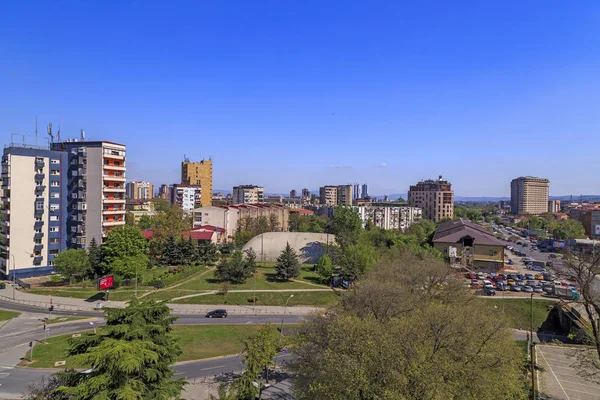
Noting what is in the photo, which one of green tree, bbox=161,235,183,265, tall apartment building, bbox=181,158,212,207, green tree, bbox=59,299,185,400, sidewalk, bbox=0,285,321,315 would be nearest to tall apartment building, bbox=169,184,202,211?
tall apartment building, bbox=181,158,212,207

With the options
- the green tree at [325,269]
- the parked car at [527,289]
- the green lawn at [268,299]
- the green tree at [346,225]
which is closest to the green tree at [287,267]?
the green tree at [325,269]

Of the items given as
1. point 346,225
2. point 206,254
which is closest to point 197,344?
point 206,254

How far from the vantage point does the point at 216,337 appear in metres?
38.1

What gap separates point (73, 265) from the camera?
178ft

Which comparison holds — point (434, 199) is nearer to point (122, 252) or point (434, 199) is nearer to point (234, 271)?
point (234, 271)

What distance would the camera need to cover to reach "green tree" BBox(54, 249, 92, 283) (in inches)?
2131

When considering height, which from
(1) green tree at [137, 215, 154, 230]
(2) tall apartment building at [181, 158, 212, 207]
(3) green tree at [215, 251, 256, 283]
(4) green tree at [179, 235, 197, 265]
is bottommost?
(3) green tree at [215, 251, 256, 283]

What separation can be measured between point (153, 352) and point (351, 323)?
9174mm

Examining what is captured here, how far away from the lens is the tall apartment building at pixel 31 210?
5888cm

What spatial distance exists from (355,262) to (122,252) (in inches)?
1330

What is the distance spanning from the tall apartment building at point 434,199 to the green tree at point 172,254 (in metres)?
111

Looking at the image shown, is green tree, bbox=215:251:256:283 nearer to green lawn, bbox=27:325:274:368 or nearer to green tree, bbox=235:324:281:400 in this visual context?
green lawn, bbox=27:325:274:368

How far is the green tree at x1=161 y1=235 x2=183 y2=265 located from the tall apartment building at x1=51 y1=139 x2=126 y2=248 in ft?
32.5

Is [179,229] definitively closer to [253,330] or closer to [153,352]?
[253,330]
